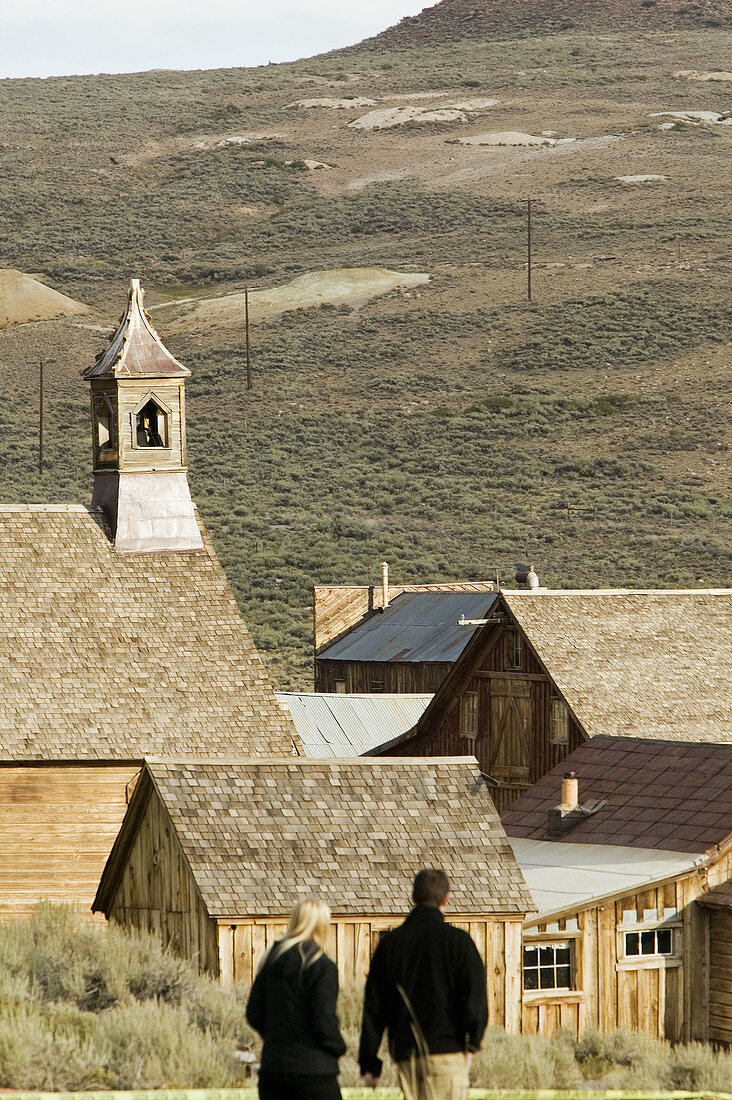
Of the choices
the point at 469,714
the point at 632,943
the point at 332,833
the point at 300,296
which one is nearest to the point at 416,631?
the point at 469,714

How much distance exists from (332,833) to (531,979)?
9.85 ft

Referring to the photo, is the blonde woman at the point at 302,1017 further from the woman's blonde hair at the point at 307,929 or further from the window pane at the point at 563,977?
the window pane at the point at 563,977

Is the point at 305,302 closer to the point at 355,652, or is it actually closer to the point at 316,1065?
the point at 355,652

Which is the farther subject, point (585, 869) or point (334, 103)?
point (334, 103)

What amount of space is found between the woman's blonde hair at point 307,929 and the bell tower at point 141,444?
18.5 meters

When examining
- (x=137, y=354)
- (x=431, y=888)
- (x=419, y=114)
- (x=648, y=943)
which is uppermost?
(x=419, y=114)

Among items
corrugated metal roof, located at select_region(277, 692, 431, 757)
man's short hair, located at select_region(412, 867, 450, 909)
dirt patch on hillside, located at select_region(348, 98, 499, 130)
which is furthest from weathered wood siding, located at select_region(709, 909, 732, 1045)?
dirt patch on hillside, located at select_region(348, 98, 499, 130)

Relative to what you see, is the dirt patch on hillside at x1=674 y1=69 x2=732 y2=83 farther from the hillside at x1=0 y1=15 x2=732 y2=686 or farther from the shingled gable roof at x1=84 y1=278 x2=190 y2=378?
the shingled gable roof at x1=84 y1=278 x2=190 y2=378

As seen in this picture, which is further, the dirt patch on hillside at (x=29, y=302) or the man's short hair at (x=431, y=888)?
the dirt patch on hillside at (x=29, y=302)

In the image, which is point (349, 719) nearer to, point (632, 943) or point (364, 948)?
point (632, 943)

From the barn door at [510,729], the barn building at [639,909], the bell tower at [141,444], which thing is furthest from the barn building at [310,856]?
the barn door at [510,729]

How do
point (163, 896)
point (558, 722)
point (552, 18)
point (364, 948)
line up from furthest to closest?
point (552, 18)
point (558, 722)
point (163, 896)
point (364, 948)

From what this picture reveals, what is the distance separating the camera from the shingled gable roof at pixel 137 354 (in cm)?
2728

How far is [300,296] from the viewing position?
329ft
